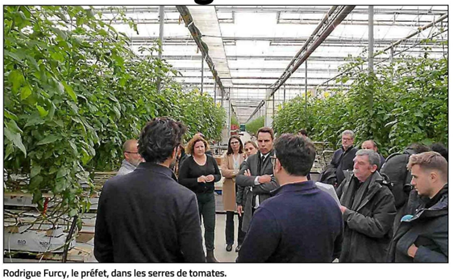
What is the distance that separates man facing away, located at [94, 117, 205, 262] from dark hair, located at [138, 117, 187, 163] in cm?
4

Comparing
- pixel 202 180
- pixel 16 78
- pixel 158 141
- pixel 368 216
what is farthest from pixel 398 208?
pixel 16 78

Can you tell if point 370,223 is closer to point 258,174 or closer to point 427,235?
point 427,235

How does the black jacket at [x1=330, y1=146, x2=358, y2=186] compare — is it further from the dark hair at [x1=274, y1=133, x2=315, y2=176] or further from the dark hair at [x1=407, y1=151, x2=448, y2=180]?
the dark hair at [x1=274, y1=133, x2=315, y2=176]

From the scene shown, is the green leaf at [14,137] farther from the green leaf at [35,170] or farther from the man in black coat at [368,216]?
the man in black coat at [368,216]

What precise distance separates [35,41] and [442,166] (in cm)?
174

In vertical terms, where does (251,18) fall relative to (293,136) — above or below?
above

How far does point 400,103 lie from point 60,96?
9.16 ft

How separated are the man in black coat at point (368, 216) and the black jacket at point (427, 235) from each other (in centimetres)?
29

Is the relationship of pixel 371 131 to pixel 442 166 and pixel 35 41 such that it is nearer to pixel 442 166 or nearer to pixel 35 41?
pixel 442 166

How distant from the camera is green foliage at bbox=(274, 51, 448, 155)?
3086 mm

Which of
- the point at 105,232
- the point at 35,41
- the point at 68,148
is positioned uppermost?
the point at 35,41

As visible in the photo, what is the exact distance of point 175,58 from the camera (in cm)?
1170

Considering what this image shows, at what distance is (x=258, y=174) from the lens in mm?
3307

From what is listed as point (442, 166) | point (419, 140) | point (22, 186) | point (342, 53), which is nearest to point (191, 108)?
point (419, 140)
